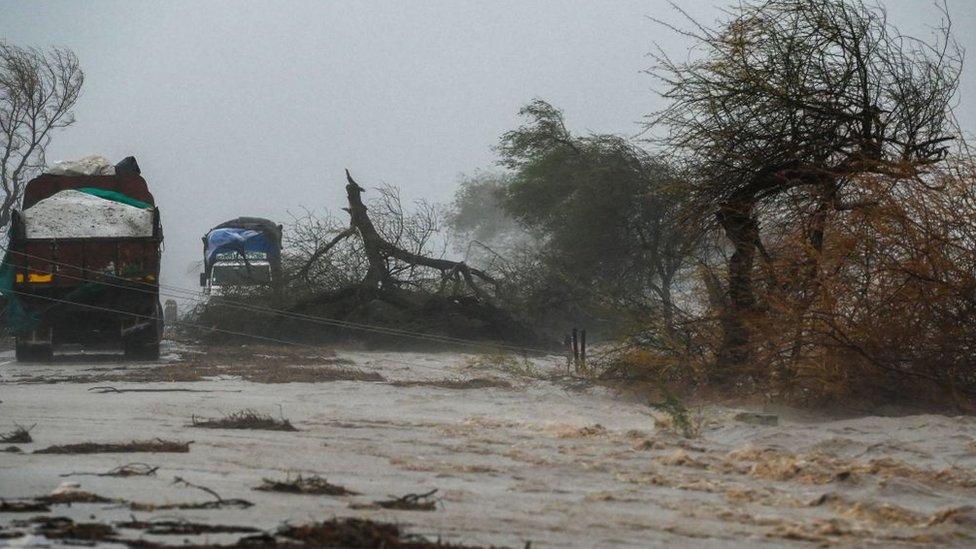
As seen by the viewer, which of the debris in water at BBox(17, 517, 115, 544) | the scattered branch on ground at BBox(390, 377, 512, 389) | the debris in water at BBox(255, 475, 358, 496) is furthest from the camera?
the scattered branch on ground at BBox(390, 377, 512, 389)

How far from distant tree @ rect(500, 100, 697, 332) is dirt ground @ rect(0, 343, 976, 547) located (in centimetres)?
1480

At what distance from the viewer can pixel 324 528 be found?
5.80 m

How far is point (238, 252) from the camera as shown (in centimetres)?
3228

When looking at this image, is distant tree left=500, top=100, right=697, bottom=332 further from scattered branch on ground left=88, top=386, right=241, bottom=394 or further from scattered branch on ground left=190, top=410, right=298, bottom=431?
scattered branch on ground left=190, top=410, right=298, bottom=431

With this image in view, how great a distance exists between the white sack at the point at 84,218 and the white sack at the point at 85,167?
130 centimetres

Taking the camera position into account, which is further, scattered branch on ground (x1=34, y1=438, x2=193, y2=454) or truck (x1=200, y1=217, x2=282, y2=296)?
truck (x1=200, y1=217, x2=282, y2=296)

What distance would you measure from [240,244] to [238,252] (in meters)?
0.43

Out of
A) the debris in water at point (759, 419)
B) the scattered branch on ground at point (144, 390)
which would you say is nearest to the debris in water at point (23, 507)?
the debris in water at point (759, 419)

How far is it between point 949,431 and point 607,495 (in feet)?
14.4

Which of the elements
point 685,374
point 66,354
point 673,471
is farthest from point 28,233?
point 673,471

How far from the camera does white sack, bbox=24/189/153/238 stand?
21828mm

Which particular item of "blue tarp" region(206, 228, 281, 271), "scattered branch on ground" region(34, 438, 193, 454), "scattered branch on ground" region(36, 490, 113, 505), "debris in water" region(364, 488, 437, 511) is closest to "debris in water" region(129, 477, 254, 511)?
"scattered branch on ground" region(36, 490, 113, 505)

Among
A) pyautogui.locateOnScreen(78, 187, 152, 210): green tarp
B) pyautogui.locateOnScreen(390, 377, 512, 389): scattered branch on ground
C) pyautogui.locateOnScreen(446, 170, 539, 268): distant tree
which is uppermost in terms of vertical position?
pyautogui.locateOnScreen(446, 170, 539, 268): distant tree

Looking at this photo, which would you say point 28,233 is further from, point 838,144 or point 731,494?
point 731,494
